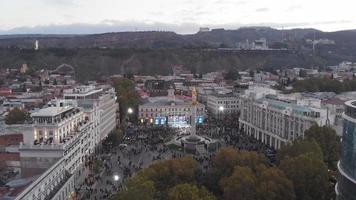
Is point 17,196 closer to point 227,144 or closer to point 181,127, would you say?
point 227,144

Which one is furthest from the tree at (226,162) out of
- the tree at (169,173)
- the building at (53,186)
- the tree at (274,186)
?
the building at (53,186)

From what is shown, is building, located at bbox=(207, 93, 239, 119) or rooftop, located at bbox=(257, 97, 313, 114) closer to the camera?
rooftop, located at bbox=(257, 97, 313, 114)

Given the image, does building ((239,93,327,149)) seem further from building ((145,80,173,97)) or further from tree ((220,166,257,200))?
building ((145,80,173,97))

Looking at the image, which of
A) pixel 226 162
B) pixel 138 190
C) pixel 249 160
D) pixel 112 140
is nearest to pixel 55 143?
pixel 138 190

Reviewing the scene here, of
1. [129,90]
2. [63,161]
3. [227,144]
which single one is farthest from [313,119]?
[129,90]

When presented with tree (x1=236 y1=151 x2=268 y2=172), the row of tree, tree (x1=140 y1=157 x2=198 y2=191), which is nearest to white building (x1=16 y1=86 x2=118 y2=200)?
the row of tree

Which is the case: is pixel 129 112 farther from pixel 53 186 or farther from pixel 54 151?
pixel 53 186
